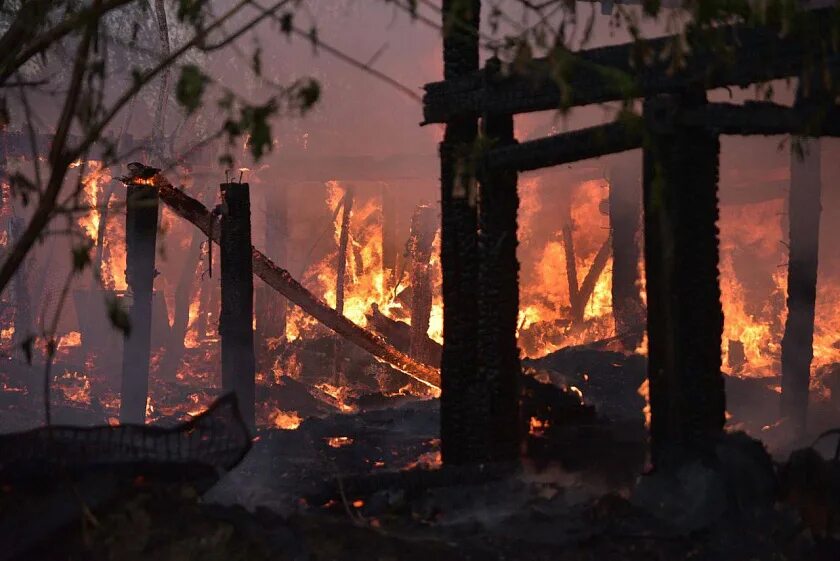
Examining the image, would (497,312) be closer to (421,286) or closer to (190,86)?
(190,86)

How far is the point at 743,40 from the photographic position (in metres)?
5.18

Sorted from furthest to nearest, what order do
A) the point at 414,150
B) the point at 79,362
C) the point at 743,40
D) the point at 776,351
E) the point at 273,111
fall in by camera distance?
the point at 414,150
the point at 79,362
the point at 776,351
the point at 743,40
the point at 273,111

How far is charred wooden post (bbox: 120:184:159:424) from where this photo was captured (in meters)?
10.9

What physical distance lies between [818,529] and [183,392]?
47.8 ft

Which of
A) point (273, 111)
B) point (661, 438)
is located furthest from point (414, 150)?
Result: point (273, 111)

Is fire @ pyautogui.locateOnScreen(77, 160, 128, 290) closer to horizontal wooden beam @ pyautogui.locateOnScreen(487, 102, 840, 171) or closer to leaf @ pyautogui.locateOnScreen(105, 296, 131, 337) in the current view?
horizontal wooden beam @ pyautogui.locateOnScreen(487, 102, 840, 171)

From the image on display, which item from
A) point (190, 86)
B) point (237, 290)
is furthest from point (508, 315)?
point (237, 290)

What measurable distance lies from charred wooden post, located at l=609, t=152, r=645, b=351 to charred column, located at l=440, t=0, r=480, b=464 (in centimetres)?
762

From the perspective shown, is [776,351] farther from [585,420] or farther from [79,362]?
[79,362]

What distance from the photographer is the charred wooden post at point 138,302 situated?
10891 millimetres

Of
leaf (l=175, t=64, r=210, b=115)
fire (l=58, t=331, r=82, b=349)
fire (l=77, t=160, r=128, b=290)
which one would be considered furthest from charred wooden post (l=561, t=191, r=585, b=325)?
leaf (l=175, t=64, r=210, b=115)

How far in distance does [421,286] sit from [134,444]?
32.9 ft

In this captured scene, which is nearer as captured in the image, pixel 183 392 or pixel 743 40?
pixel 743 40

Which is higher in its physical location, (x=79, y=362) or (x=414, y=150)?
(x=414, y=150)
